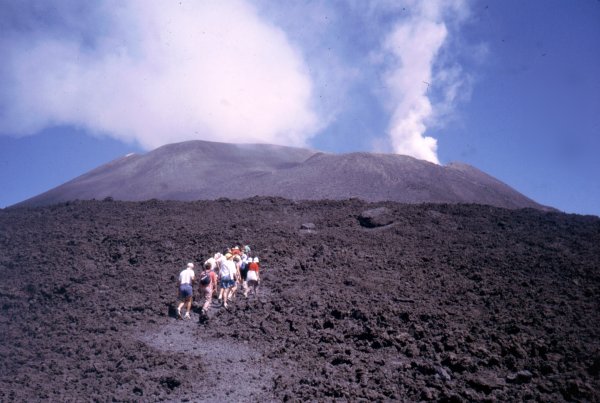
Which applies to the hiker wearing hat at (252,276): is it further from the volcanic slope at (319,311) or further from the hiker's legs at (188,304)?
the hiker's legs at (188,304)

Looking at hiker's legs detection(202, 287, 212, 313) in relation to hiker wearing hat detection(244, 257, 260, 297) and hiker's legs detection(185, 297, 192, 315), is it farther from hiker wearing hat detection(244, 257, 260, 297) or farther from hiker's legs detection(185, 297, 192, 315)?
hiker wearing hat detection(244, 257, 260, 297)

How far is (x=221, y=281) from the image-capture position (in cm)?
962

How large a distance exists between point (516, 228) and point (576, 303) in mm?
6564

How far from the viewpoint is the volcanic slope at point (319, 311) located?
650 cm

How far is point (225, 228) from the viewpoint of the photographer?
610 inches

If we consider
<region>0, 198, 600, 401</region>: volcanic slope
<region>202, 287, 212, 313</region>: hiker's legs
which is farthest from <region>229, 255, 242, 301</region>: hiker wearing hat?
<region>202, 287, 212, 313</region>: hiker's legs

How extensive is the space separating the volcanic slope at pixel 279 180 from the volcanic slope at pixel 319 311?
12983 mm

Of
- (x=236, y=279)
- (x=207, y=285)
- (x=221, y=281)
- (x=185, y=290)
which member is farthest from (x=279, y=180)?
(x=185, y=290)

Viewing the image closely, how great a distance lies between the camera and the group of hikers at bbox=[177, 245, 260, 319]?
29.6ft

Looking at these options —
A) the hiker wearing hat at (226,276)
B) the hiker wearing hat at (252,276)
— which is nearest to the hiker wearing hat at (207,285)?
the hiker wearing hat at (226,276)

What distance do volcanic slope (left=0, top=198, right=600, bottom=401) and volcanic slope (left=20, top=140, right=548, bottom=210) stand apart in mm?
12983

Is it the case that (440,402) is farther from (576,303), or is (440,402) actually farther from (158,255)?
(158,255)

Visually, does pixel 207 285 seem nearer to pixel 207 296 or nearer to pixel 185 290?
pixel 207 296

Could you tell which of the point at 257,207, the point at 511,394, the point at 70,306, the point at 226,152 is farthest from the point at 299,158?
the point at 511,394
